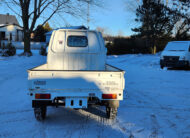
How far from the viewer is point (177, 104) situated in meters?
5.87

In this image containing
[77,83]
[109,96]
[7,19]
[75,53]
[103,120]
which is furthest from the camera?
[7,19]

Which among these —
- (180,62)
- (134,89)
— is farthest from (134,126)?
(180,62)

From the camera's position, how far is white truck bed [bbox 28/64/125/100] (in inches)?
150

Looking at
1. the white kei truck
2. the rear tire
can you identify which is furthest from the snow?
the white kei truck

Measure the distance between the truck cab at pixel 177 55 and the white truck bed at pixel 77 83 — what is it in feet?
35.5

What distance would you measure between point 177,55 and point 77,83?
11.4 m

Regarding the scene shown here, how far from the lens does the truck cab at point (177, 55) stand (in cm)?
1320

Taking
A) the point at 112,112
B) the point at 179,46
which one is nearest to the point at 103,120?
the point at 112,112

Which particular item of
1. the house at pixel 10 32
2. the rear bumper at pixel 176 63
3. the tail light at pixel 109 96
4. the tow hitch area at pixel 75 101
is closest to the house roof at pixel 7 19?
the house at pixel 10 32

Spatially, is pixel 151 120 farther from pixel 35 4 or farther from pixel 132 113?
pixel 35 4

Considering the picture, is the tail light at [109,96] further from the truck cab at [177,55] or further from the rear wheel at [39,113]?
the truck cab at [177,55]

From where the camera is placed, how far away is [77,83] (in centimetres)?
387

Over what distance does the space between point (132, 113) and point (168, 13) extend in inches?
1290

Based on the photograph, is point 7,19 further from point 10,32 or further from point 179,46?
point 179,46
